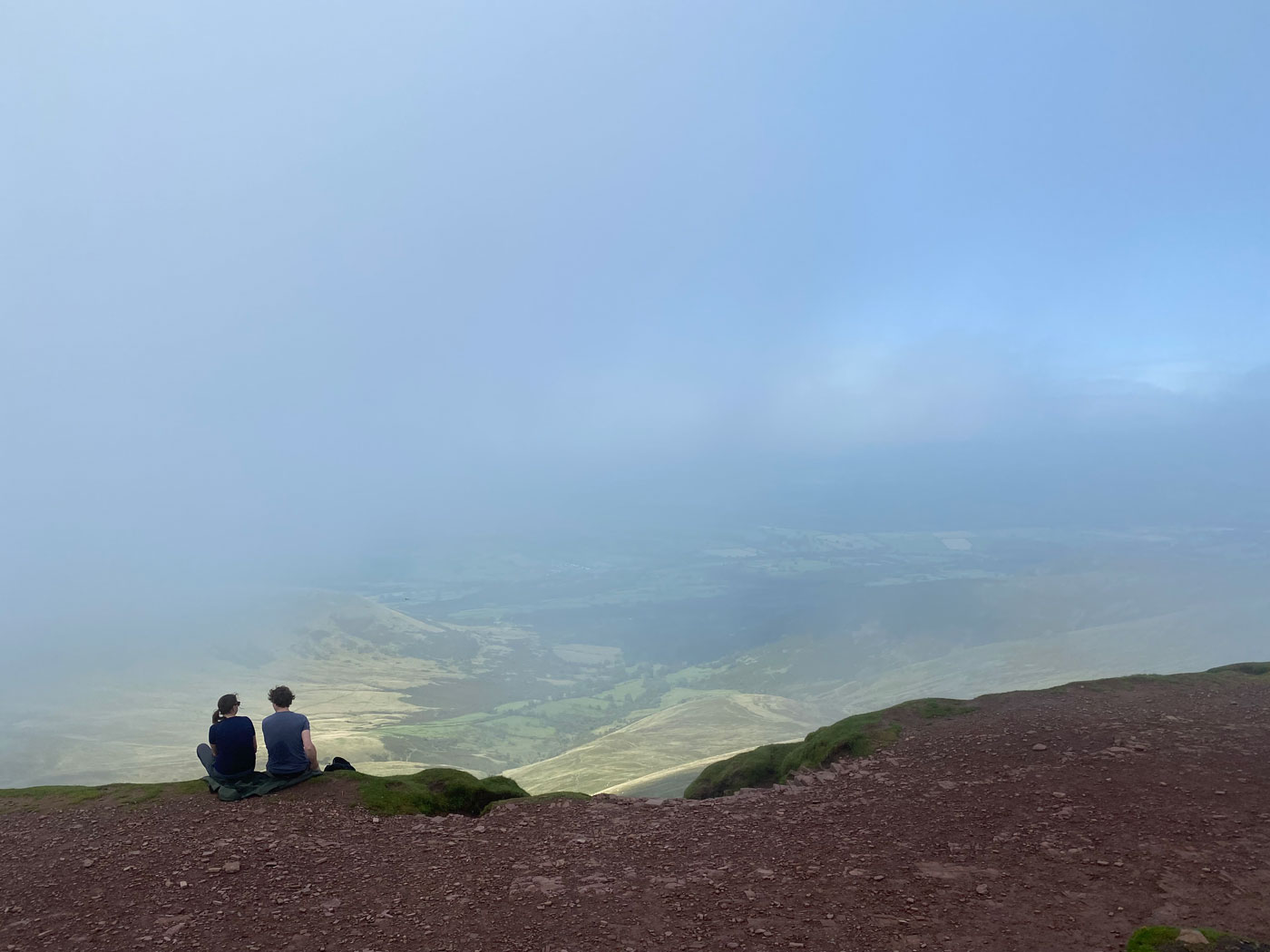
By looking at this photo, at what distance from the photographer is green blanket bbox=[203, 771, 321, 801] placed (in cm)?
1587

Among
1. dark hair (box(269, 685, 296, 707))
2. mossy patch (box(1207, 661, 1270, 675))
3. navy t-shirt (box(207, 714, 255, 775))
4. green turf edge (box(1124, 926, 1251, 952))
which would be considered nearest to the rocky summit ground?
green turf edge (box(1124, 926, 1251, 952))

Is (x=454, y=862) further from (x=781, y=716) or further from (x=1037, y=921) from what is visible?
(x=781, y=716)

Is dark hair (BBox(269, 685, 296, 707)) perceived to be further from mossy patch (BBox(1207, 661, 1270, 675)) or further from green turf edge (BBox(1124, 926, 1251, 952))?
mossy patch (BBox(1207, 661, 1270, 675))

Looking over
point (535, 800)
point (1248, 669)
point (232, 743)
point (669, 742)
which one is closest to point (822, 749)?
point (535, 800)

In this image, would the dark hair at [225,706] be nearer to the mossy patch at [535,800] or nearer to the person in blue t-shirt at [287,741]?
the person in blue t-shirt at [287,741]

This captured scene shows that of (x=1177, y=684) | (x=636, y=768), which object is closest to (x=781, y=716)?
(x=636, y=768)

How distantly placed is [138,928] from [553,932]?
6425 millimetres

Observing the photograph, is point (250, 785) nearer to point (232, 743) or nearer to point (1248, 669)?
point (232, 743)

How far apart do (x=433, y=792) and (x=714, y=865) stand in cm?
817

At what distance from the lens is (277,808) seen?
50.6 feet

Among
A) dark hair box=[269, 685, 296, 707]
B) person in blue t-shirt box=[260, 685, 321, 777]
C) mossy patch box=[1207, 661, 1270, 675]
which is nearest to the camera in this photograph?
dark hair box=[269, 685, 296, 707]

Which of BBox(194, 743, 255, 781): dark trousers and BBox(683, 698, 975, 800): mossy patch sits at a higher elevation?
BBox(194, 743, 255, 781): dark trousers

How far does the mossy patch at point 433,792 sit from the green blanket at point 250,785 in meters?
1.55

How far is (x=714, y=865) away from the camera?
13.3 meters
